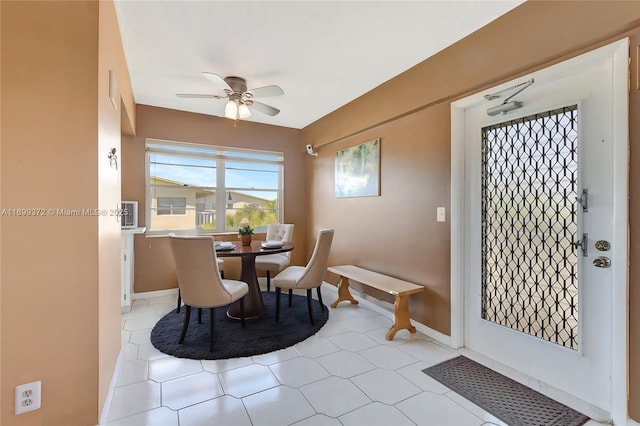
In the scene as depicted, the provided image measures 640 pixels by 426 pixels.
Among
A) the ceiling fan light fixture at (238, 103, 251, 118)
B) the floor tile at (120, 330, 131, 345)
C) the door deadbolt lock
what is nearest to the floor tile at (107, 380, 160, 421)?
the floor tile at (120, 330, 131, 345)

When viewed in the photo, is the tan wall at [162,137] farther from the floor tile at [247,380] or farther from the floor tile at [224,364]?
the floor tile at [247,380]

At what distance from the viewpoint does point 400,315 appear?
2.72m

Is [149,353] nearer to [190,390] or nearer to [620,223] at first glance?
[190,390]

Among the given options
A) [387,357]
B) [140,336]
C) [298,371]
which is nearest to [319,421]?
[298,371]

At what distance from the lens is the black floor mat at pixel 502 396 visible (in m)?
1.66

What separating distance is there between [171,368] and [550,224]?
9.45ft

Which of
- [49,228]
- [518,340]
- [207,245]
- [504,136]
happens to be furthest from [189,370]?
[504,136]

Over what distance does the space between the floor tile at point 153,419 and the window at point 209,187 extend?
9.35ft

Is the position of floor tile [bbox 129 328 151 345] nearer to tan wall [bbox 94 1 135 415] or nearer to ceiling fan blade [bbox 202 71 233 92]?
tan wall [bbox 94 1 135 415]

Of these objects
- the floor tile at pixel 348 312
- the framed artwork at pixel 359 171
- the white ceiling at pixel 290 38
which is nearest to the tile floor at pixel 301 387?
the floor tile at pixel 348 312

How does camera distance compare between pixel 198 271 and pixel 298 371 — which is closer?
pixel 298 371

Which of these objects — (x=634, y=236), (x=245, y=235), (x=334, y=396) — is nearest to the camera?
(x=634, y=236)

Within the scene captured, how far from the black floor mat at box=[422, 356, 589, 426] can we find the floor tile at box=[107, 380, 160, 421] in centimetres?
186

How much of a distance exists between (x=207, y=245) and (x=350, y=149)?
2.34 m
